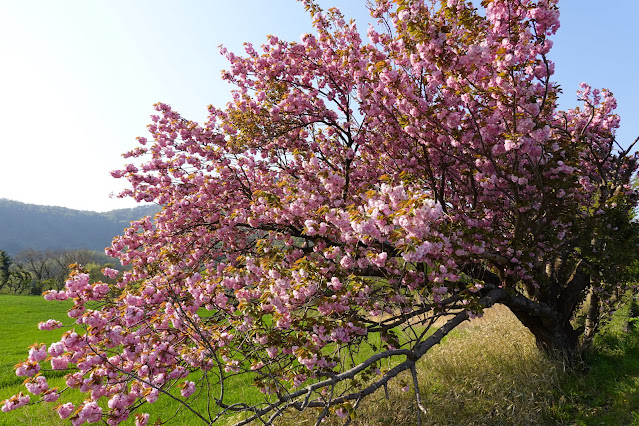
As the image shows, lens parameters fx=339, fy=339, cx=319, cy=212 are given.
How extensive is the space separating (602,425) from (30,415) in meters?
12.2

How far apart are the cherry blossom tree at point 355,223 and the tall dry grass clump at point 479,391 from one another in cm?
87

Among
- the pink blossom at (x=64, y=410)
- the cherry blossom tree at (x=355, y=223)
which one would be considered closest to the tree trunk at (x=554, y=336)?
the cherry blossom tree at (x=355, y=223)

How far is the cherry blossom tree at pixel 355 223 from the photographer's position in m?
4.64

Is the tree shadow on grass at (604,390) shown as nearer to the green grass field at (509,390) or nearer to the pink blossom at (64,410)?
the green grass field at (509,390)

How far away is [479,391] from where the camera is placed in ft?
24.3

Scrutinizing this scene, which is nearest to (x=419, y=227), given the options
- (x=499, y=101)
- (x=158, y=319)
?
(x=499, y=101)

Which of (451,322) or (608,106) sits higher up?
(608,106)

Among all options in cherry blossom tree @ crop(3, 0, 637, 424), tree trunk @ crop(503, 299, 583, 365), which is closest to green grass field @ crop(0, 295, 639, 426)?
tree trunk @ crop(503, 299, 583, 365)

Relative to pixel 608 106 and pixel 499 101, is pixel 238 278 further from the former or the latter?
pixel 608 106

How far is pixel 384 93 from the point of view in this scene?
255 inches

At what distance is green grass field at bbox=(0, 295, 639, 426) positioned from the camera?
21.1 feet

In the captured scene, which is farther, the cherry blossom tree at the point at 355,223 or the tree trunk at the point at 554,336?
the tree trunk at the point at 554,336

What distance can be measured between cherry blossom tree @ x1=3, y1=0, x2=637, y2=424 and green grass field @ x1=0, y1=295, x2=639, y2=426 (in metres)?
0.88

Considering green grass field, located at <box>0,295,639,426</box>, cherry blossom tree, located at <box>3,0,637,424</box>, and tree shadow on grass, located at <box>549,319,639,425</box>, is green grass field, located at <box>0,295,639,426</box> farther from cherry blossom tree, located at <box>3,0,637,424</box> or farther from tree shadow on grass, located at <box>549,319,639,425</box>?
cherry blossom tree, located at <box>3,0,637,424</box>
